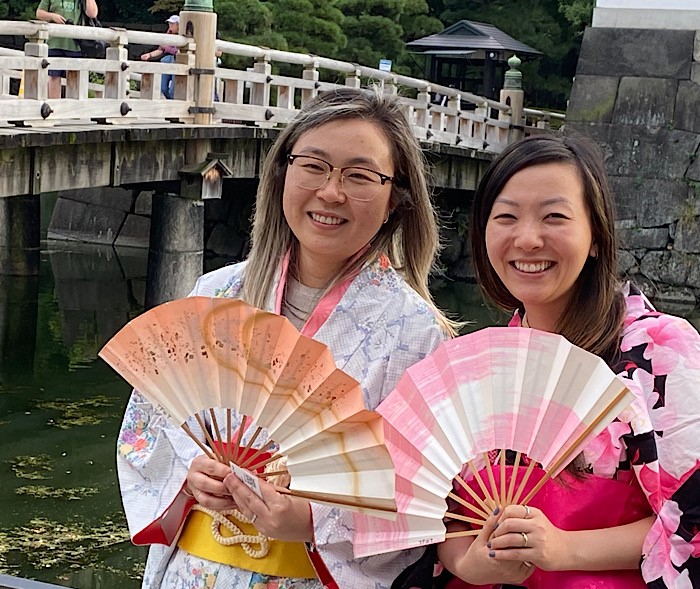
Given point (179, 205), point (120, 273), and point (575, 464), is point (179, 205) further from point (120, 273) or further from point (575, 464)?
point (575, 464)

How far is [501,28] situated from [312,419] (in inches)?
793

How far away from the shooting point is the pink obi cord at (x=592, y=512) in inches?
71.0

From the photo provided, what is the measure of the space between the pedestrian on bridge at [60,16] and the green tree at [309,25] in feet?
24.5

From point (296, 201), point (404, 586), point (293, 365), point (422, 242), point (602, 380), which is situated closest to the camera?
point (602, 380)

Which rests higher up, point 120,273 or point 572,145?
point 572,145

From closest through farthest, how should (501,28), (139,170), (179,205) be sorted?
(139,170) → (179,205) → (501,28)

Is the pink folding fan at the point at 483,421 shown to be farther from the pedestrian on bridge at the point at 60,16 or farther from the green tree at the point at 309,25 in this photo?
the green tree at the point at 309,25

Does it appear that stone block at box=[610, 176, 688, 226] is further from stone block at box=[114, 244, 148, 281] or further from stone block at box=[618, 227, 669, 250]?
stone block at box=[114, 244, 148, 281]

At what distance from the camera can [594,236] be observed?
6.37 feet

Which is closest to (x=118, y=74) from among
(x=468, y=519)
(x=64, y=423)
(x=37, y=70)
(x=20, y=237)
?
(x=37, y=70)

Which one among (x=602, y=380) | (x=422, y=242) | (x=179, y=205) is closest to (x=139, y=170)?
(x=179, y=205)

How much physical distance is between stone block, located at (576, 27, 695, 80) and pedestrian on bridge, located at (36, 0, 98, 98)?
8361mm

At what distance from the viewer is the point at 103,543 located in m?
6.21

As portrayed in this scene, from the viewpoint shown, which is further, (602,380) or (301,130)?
(301,130)
